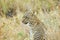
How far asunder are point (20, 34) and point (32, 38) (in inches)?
14.0

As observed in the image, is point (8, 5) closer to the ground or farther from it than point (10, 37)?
farther from it

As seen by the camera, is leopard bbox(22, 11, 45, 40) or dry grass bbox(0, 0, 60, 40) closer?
leopard bbox(22, 11, 45, 40)

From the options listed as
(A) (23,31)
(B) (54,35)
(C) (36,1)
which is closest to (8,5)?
(C) (36,1)

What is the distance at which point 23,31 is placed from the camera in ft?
14.3

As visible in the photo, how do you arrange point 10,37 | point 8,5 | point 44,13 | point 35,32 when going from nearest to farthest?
1. point 35,32
2. point 10,37
3. point 44,13
4. point 8,5

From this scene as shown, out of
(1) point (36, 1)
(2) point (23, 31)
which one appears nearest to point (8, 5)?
(1) point (36, 1)

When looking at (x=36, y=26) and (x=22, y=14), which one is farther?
(x=22, y=14)

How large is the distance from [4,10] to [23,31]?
1002 mm

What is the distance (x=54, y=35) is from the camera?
416 cm

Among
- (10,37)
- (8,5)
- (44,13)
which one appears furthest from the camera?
(8,5)

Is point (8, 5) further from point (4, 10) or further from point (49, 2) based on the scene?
point (49, 2)

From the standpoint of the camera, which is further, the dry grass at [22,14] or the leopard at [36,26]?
the dry grass at [22,14]

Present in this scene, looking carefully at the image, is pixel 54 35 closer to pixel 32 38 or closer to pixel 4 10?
pixel 32 38

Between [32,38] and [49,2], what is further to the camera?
[49,2]
